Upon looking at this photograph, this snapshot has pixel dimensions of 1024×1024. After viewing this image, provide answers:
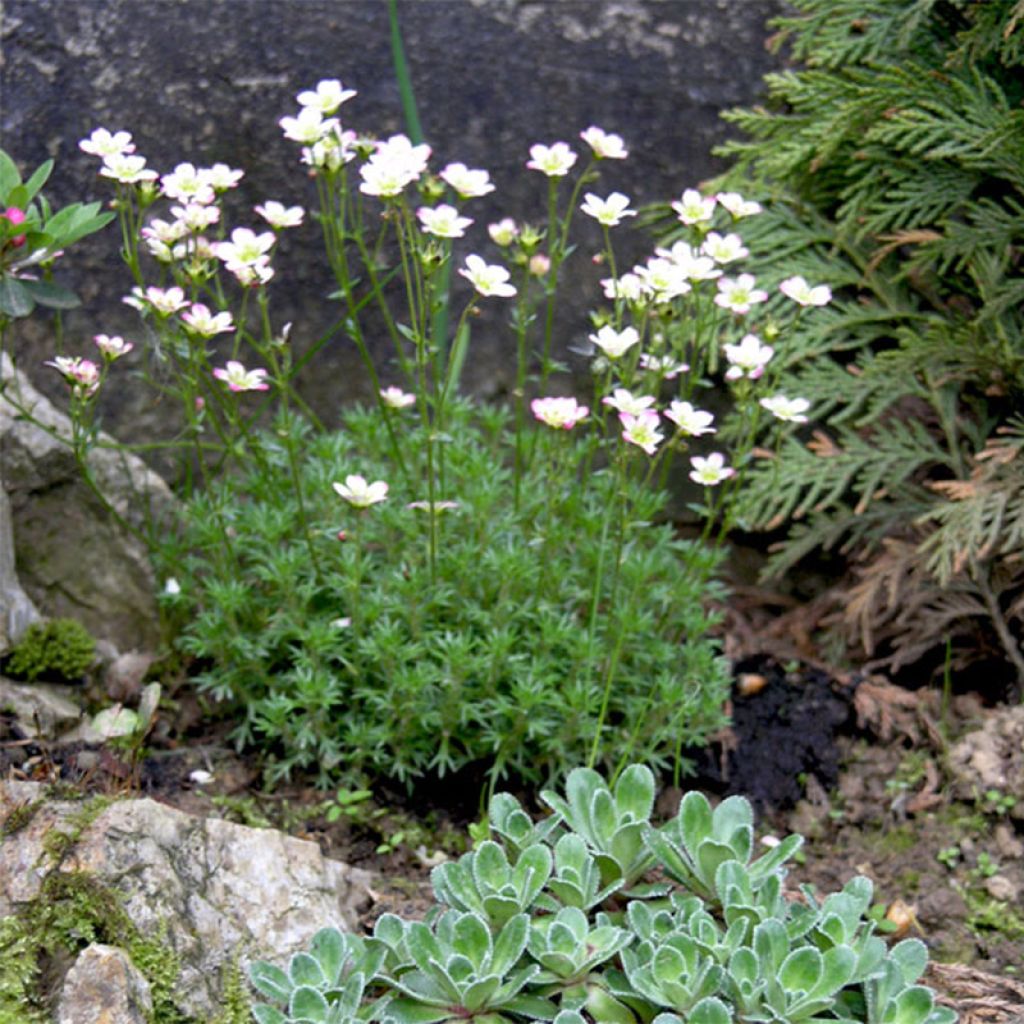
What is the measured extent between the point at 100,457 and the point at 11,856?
1.45 metres

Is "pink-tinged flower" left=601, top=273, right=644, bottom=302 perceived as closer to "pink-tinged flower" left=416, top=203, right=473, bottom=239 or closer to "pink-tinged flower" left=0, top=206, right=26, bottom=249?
"pink-tinged flower" left=416, top=203, right=473, bottom=239

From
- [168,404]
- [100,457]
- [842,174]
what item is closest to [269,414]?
[168,404]

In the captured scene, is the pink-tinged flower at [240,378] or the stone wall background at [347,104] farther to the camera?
the stone wall background at [347,104]

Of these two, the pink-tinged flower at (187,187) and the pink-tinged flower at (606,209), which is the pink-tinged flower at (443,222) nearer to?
the pink-tinged flower at (606,209)

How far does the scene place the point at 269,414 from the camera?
12.7 ft

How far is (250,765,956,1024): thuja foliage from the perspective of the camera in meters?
2.10

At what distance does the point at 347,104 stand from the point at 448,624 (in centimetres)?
173

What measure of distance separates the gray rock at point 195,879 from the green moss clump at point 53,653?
0.65 metres

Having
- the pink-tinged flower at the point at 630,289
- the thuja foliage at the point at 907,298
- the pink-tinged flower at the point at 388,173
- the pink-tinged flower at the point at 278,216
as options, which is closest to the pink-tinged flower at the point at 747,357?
the pink-tinged flower at the point at 630,289

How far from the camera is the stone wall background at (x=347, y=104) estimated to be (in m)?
3.57

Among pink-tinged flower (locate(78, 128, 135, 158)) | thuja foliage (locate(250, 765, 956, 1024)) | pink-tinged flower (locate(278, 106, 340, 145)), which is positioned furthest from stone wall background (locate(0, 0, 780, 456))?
thuja foliage (locate(250, 765, 956, 1024))

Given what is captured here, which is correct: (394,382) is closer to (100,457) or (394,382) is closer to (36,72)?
(100,457)

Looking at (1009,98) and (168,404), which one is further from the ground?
(1009,98)

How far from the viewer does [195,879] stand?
232 centimetres
